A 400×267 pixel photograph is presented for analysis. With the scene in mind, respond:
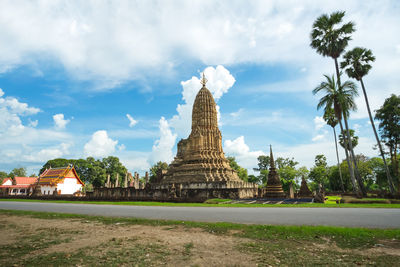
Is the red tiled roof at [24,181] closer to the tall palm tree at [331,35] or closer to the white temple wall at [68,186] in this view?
the white temple wall at [68,186]

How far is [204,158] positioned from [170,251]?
31990 mm

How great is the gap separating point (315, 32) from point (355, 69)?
21.2 feet

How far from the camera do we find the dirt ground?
479cm

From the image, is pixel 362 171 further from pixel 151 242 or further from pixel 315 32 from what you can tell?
pixel 151 242

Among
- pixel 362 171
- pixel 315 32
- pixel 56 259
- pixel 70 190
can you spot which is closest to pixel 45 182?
pixel 70 190

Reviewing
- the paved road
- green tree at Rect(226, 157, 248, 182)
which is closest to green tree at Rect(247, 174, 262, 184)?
green tree at Rect(226, 157, 248, 182)

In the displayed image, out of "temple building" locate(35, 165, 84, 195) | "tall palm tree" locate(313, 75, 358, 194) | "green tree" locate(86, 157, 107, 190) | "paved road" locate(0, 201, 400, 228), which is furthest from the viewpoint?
"green tree" locate(86, 157, 107, 190)

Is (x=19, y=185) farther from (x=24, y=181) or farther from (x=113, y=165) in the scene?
(x=113, y=165)

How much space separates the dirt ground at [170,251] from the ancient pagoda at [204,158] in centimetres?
2381

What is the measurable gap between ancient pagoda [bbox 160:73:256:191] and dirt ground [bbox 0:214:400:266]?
23.8 m

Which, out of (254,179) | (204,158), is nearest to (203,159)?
(204,158)

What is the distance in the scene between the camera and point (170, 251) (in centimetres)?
554

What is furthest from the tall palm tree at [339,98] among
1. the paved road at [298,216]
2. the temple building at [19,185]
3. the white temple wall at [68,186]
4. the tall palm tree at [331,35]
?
the temple building at [19,185]

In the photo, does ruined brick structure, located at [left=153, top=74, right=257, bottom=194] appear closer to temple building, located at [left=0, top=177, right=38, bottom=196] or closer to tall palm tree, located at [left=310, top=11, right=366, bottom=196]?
tall palm tree, located at [left=310, top=11, right=366, bottom=196]
